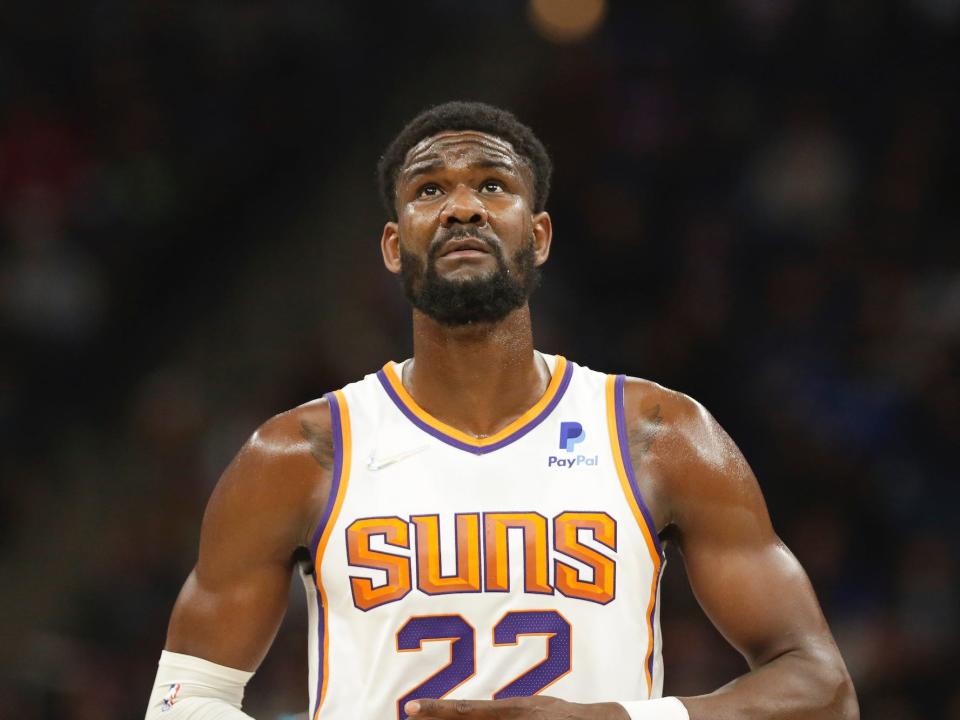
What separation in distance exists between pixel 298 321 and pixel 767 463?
3.20 m

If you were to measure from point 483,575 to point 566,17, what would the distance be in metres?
6.84

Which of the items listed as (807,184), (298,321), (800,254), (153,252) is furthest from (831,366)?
(153,252)

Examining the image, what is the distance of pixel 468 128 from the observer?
3623mm

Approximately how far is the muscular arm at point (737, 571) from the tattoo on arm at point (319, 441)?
0.74 metres

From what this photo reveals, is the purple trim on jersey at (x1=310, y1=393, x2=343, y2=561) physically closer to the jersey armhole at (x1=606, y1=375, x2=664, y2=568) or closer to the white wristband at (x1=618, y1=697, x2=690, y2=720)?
the jersey armhole at (x1=606, y1=375, x2=664, y2=568)

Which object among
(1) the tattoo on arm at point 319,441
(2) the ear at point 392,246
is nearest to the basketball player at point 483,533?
(1) the tattoo on arm at point 319,441

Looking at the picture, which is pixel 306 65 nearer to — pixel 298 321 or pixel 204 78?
pixel 204 78

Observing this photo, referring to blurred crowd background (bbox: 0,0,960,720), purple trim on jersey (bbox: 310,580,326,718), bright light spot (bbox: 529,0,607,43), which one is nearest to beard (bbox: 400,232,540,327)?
purple trim on jersey (bbox: 310,580,326,718)

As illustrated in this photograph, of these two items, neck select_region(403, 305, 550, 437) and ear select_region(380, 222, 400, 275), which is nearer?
neck select_region(403, 305, 550, 437)

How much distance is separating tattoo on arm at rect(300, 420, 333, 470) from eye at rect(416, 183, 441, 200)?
2.09 feet

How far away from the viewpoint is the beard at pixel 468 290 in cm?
342

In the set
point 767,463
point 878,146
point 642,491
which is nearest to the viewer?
point 642,491

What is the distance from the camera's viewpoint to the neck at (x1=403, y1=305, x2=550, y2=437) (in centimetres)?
353

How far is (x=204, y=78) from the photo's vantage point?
8.88 m
